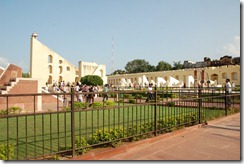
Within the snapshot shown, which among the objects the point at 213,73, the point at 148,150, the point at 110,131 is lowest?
the point at 148,150

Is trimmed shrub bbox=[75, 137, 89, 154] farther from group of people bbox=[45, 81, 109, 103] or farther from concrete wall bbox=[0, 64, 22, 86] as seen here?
concrete wall bbox=[0, 64, 22, 86]

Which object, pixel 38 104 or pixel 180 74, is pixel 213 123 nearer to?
pixel 38 104

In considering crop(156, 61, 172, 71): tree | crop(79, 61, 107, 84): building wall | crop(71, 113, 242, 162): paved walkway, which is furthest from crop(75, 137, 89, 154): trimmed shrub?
crop(156, 61, 172, 71): tree

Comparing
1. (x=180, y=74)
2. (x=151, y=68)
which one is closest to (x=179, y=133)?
(x=180, y=74)

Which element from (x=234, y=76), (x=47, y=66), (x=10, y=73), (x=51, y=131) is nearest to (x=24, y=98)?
(x=10, y=73)

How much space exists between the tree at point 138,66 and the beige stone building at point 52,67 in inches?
1384

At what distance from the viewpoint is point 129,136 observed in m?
4.01

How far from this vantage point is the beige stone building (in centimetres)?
3372

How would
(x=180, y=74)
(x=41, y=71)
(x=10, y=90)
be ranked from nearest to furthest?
(x=10, y=90), (x=41, y=71), (x=180, y=74)

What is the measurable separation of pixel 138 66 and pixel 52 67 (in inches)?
1862

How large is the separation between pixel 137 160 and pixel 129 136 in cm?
83

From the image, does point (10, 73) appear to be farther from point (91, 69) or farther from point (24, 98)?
point (91, 69)

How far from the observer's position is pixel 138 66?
8244 cm

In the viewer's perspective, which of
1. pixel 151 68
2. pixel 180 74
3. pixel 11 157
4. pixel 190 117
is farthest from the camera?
pixel 151 68
